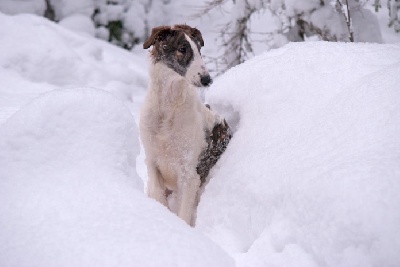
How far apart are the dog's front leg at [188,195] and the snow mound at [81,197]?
58.9 inches

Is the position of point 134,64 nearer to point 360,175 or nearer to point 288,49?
point 288,49

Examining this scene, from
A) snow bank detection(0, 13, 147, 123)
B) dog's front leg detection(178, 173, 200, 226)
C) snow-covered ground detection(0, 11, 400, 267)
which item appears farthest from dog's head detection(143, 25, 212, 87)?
snow bank detection(0, 13, 147, 123)

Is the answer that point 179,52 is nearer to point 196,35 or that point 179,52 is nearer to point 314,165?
point 196,35

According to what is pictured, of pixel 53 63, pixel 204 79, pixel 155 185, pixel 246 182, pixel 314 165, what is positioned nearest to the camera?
pixel 314 165

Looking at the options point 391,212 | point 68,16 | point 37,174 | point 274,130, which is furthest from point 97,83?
point 391,212

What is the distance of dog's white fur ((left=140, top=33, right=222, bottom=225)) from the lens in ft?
11.4

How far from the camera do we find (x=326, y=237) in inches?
65.2

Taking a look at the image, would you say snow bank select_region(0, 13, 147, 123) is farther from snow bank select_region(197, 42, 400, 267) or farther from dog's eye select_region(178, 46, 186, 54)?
snow bank select_region(197, 42, 400, 267)

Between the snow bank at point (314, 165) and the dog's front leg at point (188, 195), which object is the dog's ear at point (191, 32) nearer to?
the snow bank at point (314, 165)

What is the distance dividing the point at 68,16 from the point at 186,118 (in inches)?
356

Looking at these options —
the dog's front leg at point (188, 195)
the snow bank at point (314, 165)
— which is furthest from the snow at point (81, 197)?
the dog's front leg at point (188, 195)

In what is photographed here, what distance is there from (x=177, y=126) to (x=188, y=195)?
611 millimetres

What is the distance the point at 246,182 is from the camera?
242cm

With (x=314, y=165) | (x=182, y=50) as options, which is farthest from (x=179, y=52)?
(x=314, y=165)
